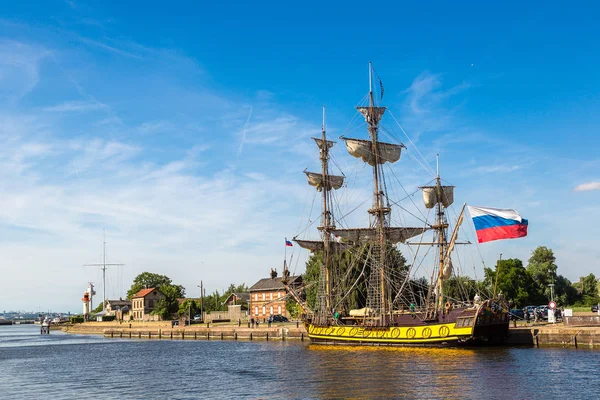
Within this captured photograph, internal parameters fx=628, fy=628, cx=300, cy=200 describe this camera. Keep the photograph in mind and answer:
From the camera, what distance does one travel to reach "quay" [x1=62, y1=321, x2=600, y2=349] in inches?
2017

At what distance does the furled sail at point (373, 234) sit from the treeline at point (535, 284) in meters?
20.1

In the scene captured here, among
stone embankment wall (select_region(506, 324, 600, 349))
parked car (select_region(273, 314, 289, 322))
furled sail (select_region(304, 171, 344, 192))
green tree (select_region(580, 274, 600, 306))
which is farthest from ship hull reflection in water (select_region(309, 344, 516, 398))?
green tree (select_region(580, 274, 600, 306))

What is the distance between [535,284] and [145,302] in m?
88.4

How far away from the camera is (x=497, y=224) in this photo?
52688 mm

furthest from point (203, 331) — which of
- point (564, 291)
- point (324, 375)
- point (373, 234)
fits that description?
point (564, 291)

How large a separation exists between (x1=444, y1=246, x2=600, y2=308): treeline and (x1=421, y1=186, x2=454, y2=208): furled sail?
26.3 metres

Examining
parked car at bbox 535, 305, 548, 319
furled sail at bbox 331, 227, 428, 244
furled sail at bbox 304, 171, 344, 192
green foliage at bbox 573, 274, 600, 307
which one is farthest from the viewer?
green foliage at bbox 573, 274, 600, 307

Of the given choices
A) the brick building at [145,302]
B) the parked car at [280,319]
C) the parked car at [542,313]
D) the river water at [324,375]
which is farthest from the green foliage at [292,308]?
the brick building at [145,302]


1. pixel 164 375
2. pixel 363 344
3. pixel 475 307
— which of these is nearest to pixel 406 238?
pixel 363 344

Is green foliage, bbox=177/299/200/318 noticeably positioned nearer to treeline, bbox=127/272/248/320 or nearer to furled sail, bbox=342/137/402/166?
treeline, bbox=127/272/248/320

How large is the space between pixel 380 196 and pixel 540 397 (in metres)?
39.9

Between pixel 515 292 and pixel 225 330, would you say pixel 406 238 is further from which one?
pixel 515 292

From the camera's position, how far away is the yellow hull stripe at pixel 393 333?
55688 mm

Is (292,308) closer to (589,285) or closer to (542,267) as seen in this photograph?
(542,267)
